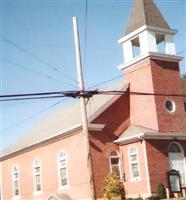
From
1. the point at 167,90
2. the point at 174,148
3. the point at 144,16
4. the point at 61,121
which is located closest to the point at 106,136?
the point at 174,148

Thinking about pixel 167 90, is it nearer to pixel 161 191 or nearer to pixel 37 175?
pixel 161 191

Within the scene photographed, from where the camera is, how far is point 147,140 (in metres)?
31.7

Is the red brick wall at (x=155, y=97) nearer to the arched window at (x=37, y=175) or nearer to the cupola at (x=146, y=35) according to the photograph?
the cupola at (x=146, y=35)

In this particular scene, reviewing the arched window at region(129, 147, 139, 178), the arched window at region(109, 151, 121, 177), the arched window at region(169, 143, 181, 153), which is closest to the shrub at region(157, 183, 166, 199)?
the arched window at region(129, 147, 139, 178)

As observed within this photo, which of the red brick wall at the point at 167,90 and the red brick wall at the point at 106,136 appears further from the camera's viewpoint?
the red brick wall at the point at 167,90

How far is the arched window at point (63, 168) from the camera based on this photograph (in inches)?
1420

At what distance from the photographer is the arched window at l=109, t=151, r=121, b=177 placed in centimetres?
3370

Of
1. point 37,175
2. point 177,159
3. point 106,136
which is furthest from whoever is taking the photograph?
point 37,175

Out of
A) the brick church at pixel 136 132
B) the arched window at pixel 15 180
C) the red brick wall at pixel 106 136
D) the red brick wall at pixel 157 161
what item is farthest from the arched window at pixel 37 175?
the red brick wall at pixel 157 161

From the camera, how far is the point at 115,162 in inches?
1342

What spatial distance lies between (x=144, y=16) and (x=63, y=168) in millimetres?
13622

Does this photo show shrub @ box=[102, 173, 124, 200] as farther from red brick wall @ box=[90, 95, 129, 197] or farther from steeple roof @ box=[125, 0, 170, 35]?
steeple roof @ box=[125, 0, 170, 35]

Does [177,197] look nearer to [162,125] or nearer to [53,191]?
[162,125]

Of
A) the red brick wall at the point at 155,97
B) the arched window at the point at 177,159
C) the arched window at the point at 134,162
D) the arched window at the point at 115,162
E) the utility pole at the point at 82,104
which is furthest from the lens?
the arched window at the point at 115,162
